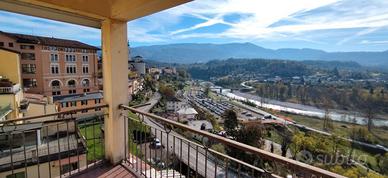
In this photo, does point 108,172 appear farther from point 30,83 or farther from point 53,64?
point 53,64

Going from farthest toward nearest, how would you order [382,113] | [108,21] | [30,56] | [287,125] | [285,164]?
1. [382,113]
2. [287,125]
3. [30,56]
4. [108,21]
5. [285,164]

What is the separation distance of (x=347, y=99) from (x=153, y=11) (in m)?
60.8

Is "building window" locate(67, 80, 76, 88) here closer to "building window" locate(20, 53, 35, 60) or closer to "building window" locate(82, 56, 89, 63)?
"building window" locate(82, 56, 89, 63)

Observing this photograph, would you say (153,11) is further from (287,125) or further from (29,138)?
(287,125)

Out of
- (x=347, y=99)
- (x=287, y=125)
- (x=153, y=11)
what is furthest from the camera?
(x=347, y=99)

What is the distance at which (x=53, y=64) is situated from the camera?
1686cm

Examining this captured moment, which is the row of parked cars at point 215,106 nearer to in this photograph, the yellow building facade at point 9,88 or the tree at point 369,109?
the tree at point 369,109

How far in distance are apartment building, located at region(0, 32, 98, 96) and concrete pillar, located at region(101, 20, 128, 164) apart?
620 inches

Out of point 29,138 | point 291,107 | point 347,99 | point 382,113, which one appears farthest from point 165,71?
point 29,138

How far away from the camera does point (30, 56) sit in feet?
52.7

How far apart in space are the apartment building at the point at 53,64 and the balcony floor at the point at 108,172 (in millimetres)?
15785

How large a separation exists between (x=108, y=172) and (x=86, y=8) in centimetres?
183

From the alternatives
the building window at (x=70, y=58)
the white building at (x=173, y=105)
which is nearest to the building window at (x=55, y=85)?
the building window at (x=70, y=58)

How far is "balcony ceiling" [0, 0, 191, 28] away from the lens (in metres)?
1.96
